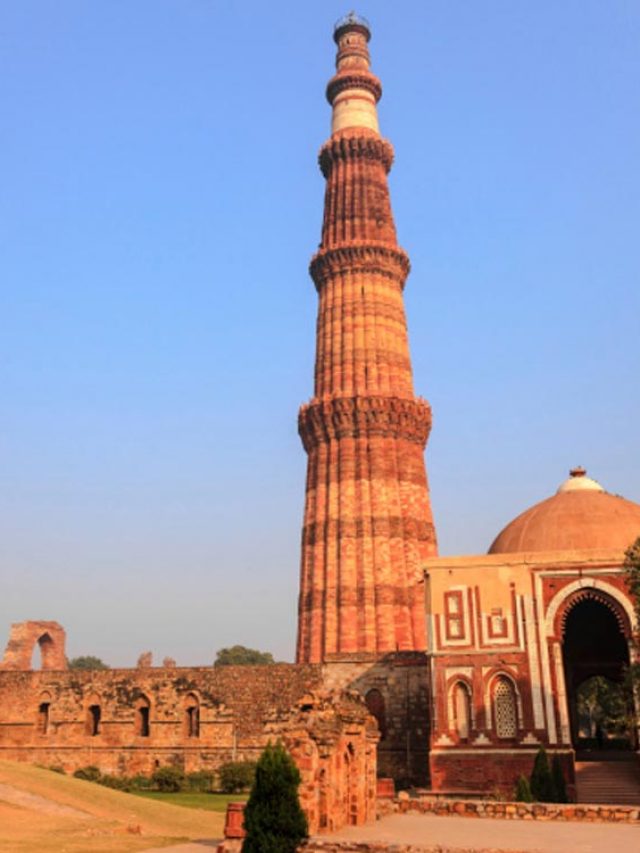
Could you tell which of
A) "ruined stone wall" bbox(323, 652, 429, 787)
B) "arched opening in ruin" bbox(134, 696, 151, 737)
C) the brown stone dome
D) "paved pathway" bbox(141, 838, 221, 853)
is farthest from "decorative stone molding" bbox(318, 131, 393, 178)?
"paved pathway" bbox(141, 838, 221, 853)

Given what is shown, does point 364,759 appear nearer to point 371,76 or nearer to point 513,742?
point 513,742

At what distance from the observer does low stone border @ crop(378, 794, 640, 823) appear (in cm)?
1616

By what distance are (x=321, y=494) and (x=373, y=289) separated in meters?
9.36

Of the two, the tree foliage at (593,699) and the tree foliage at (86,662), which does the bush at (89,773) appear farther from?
the tree foliage at (86,662)

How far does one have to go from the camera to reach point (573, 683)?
3014 cm

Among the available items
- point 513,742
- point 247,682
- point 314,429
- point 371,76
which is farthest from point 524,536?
point 371,76

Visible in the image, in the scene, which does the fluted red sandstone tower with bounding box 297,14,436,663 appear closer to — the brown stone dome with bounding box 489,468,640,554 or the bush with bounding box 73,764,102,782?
the brown stone dome with bounding box 489,468,640,554

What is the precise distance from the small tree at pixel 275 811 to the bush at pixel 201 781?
54.2ft

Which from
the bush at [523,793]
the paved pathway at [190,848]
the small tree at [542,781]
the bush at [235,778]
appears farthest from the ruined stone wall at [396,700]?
the paved pathway at [190,848]

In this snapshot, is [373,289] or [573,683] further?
[373,289]

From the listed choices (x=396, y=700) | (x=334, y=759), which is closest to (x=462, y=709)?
(x=396, y=700)

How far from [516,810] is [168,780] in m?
14.7

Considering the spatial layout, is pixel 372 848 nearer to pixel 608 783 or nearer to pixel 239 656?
pixel 608 783

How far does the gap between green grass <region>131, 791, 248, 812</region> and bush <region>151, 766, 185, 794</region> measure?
0.34 meters
